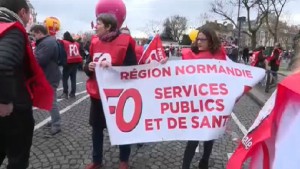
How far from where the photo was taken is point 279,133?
142 cm

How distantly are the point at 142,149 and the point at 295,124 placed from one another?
383cm

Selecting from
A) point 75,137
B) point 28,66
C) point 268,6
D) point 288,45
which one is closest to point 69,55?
point 75,137

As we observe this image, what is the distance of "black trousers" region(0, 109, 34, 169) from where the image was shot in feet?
8.58

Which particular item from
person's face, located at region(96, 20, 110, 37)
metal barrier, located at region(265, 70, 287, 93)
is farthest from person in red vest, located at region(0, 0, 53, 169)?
metal barrier, located at region(265, 70, 287, 93)

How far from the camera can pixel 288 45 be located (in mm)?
82500

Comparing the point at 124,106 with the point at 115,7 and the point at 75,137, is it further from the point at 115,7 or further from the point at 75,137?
the point at 75,137

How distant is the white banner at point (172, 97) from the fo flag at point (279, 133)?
1.81 meters

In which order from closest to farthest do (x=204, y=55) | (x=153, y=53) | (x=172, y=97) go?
(x=172, y=97) < (x=204, y=55) < (x=153, y=53)

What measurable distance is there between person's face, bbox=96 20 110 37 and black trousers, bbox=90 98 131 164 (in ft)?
2.28

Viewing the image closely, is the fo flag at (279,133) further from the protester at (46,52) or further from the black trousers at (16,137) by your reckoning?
the protester at (46,52)

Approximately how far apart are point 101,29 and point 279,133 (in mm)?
2719

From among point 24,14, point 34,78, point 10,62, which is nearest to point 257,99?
point 34,78

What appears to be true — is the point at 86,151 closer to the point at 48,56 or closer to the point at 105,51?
the point at 48,56

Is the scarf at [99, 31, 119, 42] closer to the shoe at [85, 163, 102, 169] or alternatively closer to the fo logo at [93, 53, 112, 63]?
the fo logo at [93, 53, 112, 63]
